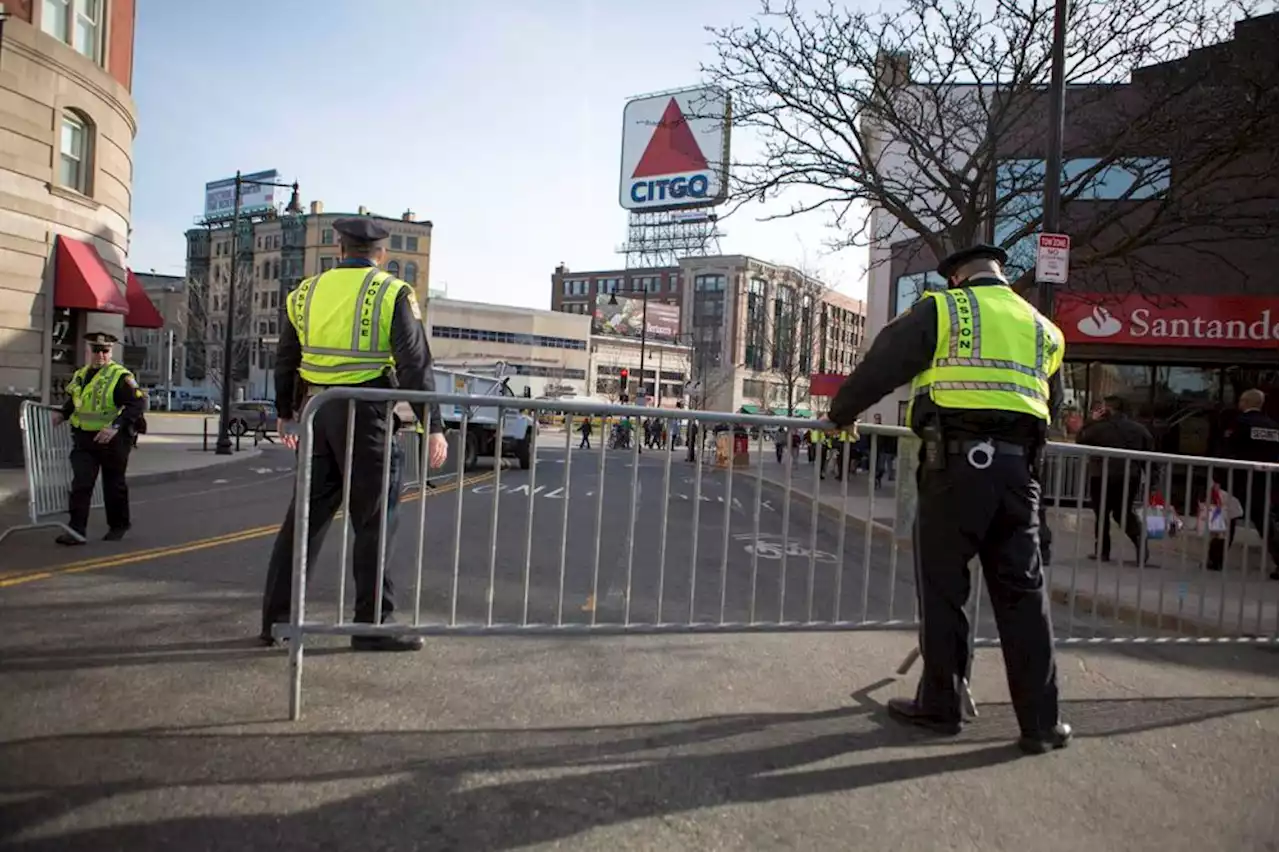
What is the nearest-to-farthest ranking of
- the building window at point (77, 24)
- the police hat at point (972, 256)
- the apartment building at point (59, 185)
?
1. the police hat at point (972, 256)
2. the apartment building at point (59, 185)
3. the building window at point (77, 24)

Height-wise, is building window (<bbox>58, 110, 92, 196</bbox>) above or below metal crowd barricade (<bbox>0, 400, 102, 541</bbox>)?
above

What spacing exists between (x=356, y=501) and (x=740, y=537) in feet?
7.42

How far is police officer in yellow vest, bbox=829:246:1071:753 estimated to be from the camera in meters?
3.48

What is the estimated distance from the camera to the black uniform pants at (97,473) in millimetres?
7301

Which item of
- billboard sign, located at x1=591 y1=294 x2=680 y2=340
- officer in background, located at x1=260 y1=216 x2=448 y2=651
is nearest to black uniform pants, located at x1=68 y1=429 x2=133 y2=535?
officer in background, located at x1=260 y1=216 x2=448 y2=651

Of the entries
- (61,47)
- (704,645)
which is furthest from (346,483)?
(61,47)

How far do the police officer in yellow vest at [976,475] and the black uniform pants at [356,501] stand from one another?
2.08 m

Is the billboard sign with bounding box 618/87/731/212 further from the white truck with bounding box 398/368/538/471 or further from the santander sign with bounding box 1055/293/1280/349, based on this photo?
the white truck with bounding box 398/368/538/471

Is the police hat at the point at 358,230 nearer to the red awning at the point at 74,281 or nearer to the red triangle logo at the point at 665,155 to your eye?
the red awning at the point at 74,281

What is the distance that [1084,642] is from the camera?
4730 millimetres

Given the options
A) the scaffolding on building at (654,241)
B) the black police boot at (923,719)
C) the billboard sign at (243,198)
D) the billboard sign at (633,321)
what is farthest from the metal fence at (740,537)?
the billboard sign at (633,321)

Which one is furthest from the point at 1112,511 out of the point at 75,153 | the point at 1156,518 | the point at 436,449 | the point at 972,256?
the point at 75,153

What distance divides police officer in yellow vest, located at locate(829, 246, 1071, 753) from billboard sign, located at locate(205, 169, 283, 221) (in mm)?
93371

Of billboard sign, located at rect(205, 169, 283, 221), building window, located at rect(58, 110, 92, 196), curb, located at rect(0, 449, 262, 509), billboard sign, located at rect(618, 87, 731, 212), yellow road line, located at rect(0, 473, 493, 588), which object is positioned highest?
billboard sign, located at rect(205, 169, 283, 221)
